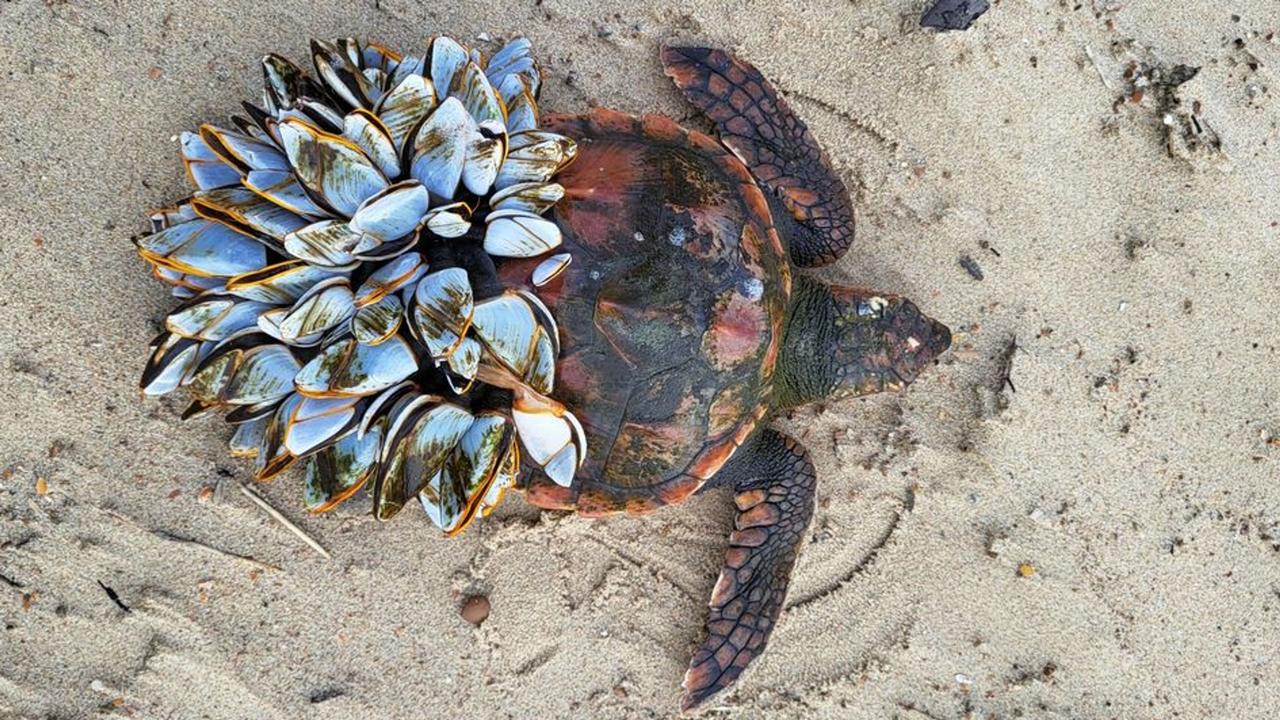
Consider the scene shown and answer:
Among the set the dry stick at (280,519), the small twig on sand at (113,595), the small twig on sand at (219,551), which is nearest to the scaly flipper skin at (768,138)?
the dry stick at (280,519)

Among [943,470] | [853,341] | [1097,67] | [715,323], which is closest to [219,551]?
[715,323]

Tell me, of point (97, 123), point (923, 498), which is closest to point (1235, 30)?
point (923, 498)

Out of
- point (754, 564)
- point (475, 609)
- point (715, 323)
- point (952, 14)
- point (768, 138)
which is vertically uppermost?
point (952, 14)

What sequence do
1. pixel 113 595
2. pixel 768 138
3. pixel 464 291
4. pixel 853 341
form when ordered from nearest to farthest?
pixel 464 291 → pixel 113 595 → pixel 853 341 → pixel 768 138

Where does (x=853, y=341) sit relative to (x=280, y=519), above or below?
above

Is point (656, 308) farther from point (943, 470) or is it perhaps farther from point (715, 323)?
point (943, 470)

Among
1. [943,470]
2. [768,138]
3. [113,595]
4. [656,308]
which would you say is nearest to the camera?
[656,308]

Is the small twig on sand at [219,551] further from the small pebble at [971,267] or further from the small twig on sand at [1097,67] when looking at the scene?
the small twig on sand at [1097,67]

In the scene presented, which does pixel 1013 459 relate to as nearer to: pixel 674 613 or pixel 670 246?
pixel 674 613

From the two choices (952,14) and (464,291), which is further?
(952,14)
